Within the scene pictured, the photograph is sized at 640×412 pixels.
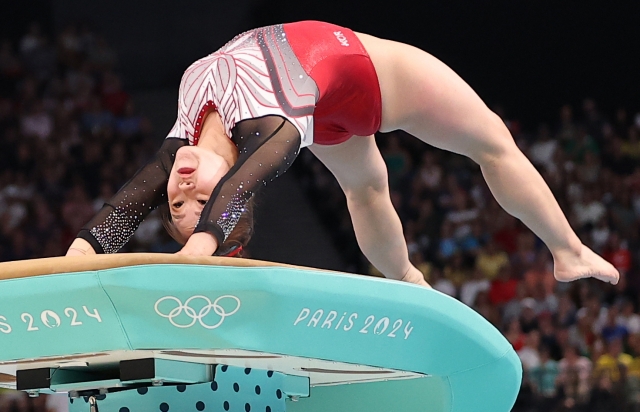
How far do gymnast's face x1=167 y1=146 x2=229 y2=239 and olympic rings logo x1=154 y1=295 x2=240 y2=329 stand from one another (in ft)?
1.65

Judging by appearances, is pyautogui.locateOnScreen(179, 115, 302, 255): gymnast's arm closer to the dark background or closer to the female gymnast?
the female gymnast

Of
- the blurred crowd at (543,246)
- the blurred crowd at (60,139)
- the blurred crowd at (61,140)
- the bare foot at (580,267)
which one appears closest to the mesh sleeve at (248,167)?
the bare foot at (580,267)

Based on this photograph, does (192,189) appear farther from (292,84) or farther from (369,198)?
(369,198)

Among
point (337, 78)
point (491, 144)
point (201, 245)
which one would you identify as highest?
point (337, 78)

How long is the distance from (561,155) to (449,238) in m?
1.41

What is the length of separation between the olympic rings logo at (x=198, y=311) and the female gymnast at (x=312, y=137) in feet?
0.81

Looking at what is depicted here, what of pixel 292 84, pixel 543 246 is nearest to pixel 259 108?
pixel 292 84

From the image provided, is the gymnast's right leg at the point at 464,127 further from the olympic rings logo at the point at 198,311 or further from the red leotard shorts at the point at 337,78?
the olympic rings logo at the point at 198,311

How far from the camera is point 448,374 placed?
8.25ft

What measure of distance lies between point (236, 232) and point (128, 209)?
0.36 meters

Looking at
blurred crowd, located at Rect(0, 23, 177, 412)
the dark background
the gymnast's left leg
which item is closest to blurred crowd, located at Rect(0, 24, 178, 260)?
blurred crowd, located at Rect(0, 23, 177, 412)

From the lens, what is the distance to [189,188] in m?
2.40

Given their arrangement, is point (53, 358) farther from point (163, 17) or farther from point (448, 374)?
point (163, 17)

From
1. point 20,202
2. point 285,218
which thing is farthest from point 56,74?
point 285,218
